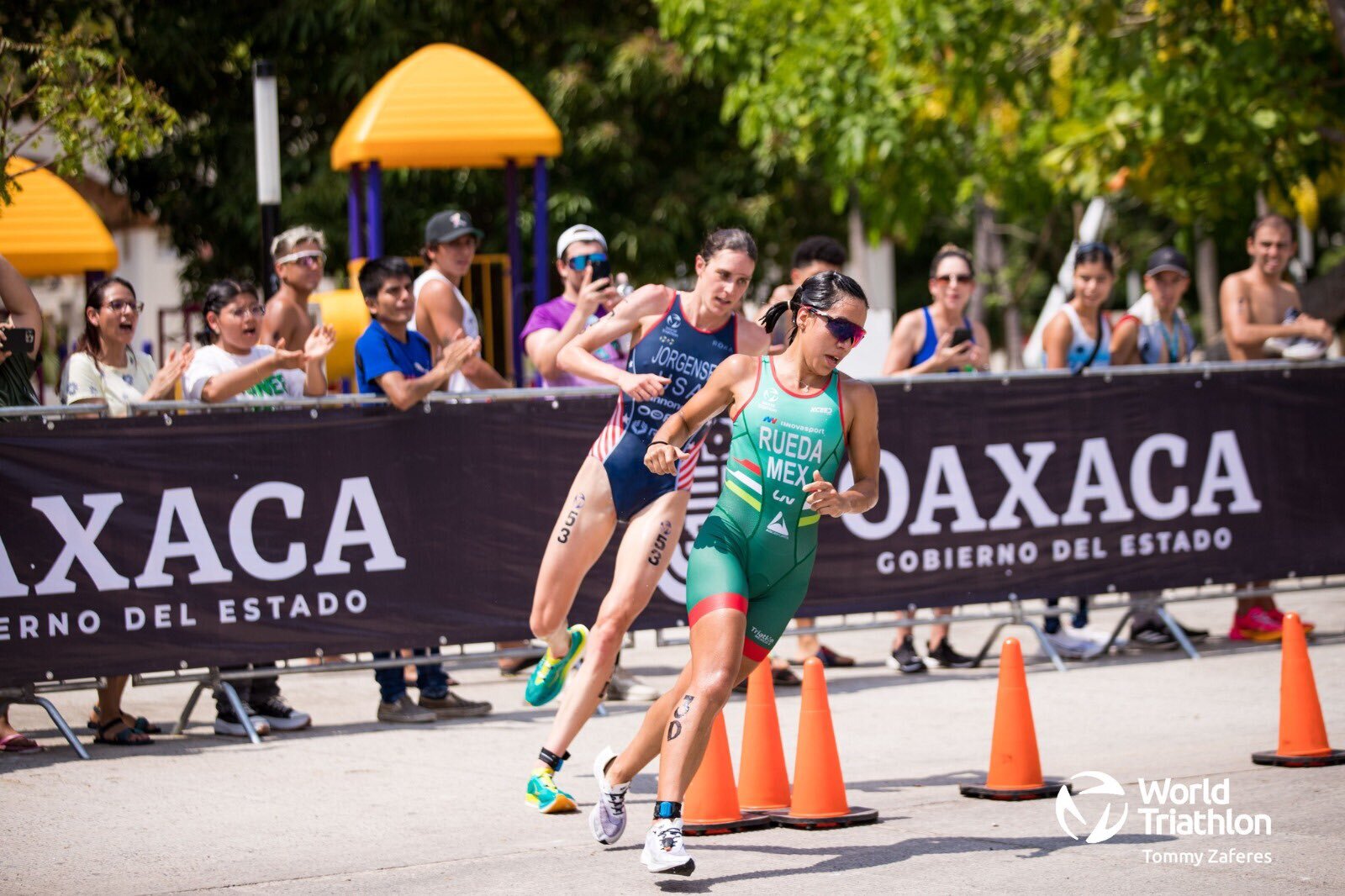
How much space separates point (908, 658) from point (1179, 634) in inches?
72.1

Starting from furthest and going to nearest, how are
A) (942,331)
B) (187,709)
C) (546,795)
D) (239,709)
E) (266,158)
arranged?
(266,158) → (942,331) → (187,709) → (239,709) → (546,795)

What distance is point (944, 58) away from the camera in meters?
18.5

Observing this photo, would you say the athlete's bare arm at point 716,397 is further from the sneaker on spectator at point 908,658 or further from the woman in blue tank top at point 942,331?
the sneaker on spectator at point 908,658

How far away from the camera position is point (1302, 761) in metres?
7.85

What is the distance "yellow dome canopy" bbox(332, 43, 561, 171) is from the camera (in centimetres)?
1784

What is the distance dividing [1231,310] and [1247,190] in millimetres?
5987

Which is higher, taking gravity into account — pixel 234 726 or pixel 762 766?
pixel 762 766

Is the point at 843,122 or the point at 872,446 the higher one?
the point at 843,122

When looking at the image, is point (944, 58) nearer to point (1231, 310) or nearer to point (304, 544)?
point (1231, 310)

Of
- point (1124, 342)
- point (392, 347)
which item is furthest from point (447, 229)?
point (1124, 342)

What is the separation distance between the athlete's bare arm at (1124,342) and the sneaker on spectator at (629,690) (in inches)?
154

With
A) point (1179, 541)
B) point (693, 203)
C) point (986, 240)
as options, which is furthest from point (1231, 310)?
point (986, 240)

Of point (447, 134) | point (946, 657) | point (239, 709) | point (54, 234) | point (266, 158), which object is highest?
point (447, 134)

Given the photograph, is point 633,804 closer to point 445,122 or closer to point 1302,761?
point 1302,761
